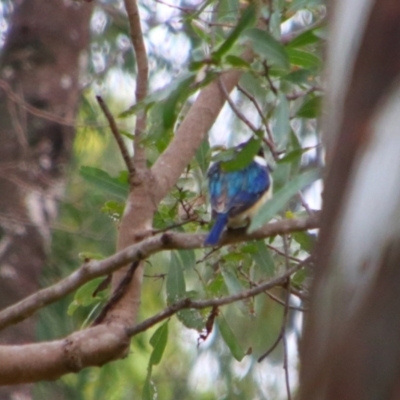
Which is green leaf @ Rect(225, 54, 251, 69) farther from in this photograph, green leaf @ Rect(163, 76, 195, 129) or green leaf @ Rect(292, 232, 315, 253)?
green leaf @ Rect(292, 232, 315, 253)

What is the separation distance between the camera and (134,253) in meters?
2.62

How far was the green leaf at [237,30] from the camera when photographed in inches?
91.8

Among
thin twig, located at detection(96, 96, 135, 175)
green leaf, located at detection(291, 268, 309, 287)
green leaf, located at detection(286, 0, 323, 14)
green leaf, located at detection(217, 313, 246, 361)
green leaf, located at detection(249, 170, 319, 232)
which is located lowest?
green leaf, located at detection(249, 170, 319, 232)

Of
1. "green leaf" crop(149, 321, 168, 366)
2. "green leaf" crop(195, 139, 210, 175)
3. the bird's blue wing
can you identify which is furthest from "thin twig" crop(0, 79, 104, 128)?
"green leaf" crop(149, 321, 168, 366)

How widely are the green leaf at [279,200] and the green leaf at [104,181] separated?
1.13 meters

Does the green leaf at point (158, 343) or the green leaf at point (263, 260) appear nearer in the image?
the green leaf at point (263, 260)

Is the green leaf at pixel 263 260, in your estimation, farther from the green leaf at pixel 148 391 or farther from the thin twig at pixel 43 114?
the thin twig at pixel 43 114

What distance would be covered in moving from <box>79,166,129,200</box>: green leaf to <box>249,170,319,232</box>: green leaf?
3.71 ft

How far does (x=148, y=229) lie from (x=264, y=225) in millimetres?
714

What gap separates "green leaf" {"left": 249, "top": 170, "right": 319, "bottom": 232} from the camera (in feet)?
7.98

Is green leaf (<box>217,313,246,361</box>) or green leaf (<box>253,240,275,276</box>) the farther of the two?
green leaf (<box>217,313,246,361</box>)

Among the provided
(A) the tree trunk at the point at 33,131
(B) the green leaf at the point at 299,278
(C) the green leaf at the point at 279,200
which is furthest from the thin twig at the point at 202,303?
(A) the tree trunk at the point at 33,131

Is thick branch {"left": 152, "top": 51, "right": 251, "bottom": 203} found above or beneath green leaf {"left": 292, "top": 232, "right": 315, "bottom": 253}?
above

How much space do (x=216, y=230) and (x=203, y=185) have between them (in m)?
0.64
